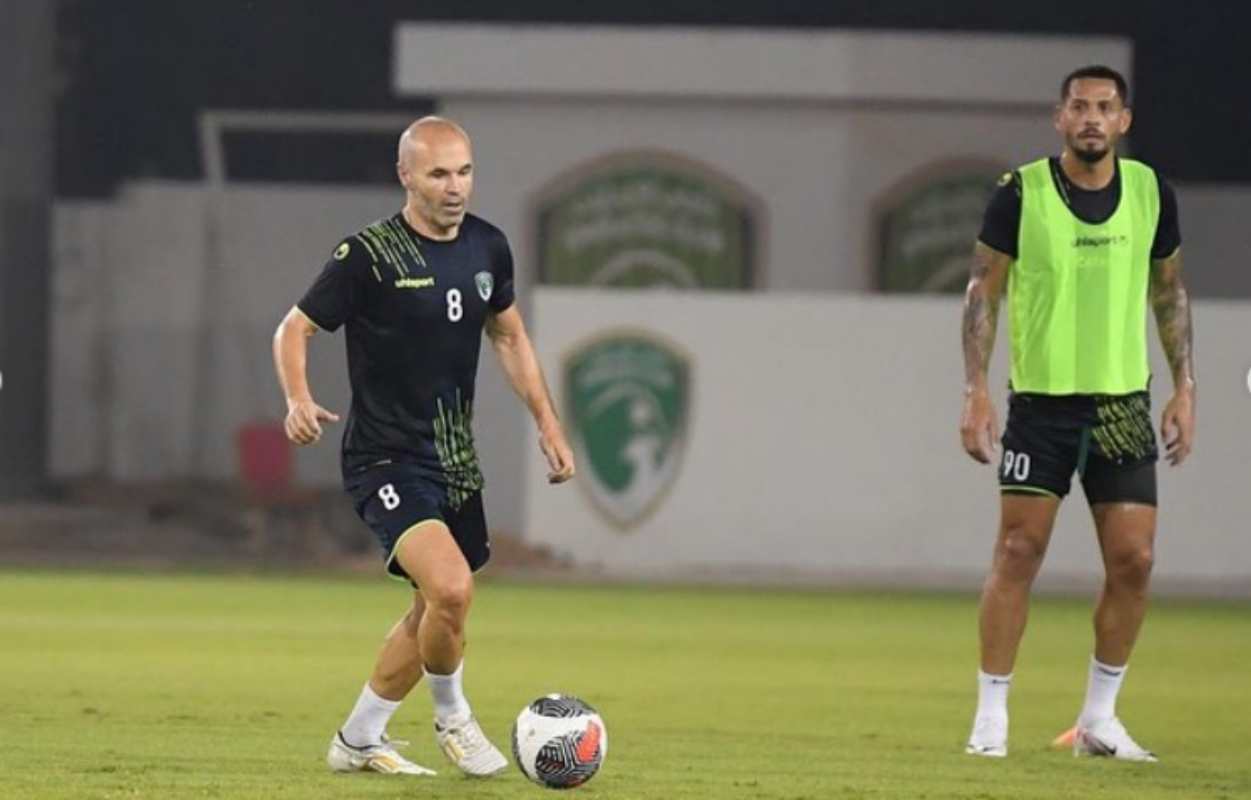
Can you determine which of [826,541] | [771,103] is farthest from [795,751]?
[771,103]

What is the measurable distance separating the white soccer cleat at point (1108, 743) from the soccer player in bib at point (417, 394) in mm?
2446

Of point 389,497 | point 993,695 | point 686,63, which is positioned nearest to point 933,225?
point 686,63

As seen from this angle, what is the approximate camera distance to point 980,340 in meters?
11.4

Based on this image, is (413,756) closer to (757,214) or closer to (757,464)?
(757,464)

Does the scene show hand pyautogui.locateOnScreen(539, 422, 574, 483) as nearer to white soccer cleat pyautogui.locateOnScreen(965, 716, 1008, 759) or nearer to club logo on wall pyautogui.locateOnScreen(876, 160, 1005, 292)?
white soccer cleat pyautogui.locateOnScreen(965, 716, 1008, 759)

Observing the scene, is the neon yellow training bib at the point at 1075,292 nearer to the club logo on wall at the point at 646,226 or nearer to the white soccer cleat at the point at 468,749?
the white soccer cleat at the point at 468,749

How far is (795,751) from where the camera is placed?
11758mm

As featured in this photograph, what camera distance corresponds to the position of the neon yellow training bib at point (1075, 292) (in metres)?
11.4

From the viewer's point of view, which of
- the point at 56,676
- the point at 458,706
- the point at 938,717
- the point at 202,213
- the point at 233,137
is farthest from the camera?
the point at 233,137

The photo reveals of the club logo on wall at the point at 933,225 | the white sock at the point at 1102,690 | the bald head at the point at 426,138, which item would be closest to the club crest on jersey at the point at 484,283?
the bald head at the point at 426,138

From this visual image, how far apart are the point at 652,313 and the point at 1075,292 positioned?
14.8m

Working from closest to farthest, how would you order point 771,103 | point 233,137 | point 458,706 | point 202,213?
point 458,706 < point 771,103 < point 202,213 < point 233,137

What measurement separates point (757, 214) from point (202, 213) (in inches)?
311

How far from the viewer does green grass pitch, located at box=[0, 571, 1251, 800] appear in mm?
10461
